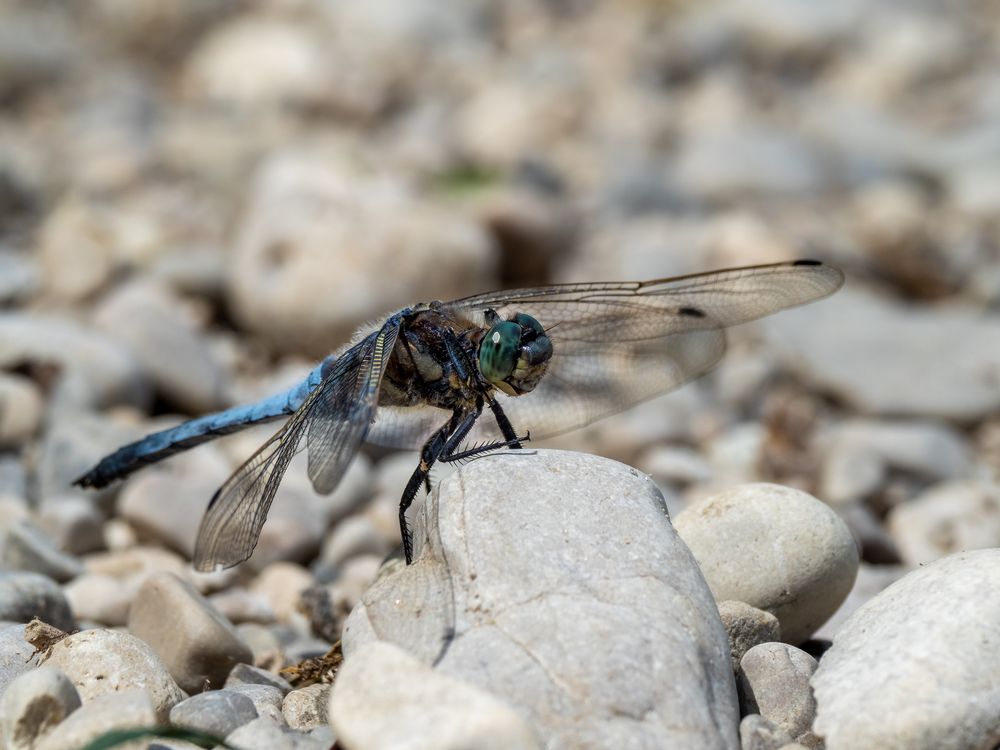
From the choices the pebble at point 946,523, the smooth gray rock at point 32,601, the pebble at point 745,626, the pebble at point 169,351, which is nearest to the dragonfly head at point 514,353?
the pebble at point 745,626

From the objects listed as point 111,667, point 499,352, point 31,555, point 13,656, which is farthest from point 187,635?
point 499,352

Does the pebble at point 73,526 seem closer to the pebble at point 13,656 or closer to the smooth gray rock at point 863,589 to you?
the pebble at point 13,656

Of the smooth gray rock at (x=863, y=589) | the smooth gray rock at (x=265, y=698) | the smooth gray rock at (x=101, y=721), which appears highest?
the smooth gray rock at (x=101, y=721)

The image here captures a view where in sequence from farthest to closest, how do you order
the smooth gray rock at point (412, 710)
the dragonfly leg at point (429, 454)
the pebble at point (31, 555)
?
the pebble at point (31, 555)
the dragonfly leg at point (429, 454)
the smooth gray rock at point (412, 710)

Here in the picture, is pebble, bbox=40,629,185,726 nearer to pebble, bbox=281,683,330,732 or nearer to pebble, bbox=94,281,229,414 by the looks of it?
pebble, bbox=281,683,330,732

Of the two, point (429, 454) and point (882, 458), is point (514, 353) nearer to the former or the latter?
point (429, 454)

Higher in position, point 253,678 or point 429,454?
point 429,454
